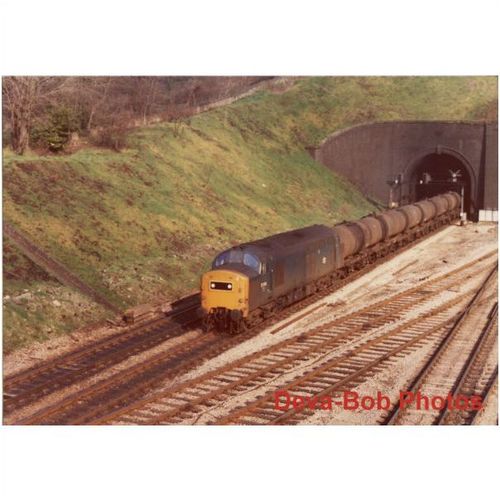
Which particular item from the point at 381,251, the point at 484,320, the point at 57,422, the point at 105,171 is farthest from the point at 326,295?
the point at 57,422

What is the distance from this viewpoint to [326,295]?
32.6 meters

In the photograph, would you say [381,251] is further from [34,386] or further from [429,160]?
[34,386]

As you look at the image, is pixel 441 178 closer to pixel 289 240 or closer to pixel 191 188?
pixel 191 188

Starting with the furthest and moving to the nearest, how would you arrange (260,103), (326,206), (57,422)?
(260,103), (326,206), (57,422)

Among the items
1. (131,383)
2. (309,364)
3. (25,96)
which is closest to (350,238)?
(309,364)

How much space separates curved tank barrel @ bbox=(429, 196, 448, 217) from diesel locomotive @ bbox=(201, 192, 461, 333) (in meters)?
12.6

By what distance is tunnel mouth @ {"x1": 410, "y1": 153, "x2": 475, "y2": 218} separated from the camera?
58.8 meters

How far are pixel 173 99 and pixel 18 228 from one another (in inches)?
698

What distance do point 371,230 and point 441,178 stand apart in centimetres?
2452

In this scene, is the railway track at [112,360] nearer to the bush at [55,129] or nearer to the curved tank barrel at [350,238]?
the curved tank barrel at [350,238]

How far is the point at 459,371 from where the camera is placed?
22172 millimetres

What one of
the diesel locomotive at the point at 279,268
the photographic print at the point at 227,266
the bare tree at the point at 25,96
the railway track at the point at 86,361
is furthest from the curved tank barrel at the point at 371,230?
the bare tree at the point at 25,96

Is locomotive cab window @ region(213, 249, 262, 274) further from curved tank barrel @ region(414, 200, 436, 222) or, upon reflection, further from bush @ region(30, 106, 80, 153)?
curved tank barrel @ region(414, 200, 436, 222)

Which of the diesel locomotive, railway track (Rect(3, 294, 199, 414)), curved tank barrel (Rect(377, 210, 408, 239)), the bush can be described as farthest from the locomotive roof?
the bush
